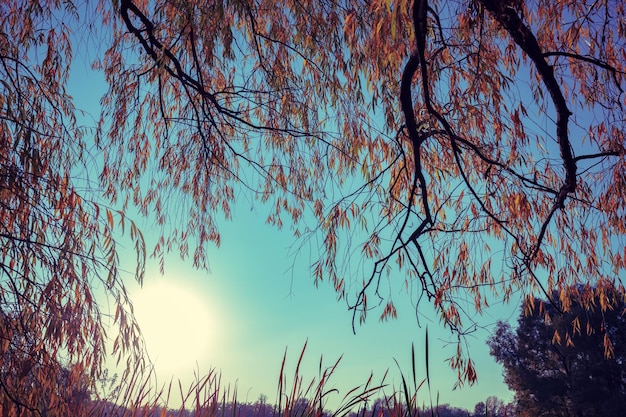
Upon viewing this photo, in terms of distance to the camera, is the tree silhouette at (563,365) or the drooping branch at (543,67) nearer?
the drooping branch at (543,67)

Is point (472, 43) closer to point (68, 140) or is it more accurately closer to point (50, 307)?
point (68, 140)

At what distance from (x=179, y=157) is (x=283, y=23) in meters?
1.13

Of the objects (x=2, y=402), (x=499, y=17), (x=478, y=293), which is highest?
(x=499, y=17)

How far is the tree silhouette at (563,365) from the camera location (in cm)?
1616

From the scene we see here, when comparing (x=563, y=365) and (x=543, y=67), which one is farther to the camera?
(x=563, y=365)

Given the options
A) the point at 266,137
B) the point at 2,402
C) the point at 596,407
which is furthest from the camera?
the point at 596,407

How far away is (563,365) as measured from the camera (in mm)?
16922

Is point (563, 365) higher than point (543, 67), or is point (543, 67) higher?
point (563, 365)

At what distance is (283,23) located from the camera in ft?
11.9

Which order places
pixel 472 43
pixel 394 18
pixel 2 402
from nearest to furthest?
pixel 394 18 → pixel 2 402 → pixel 472 43

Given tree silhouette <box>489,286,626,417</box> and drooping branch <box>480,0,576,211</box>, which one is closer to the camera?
drooping branch <box>480,0,576,211</box>

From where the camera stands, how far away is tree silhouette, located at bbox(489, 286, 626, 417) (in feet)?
53.0

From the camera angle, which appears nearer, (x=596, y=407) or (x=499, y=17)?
(x=499, y=17)

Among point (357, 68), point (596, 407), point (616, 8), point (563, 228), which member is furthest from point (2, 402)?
point (596, 407)
